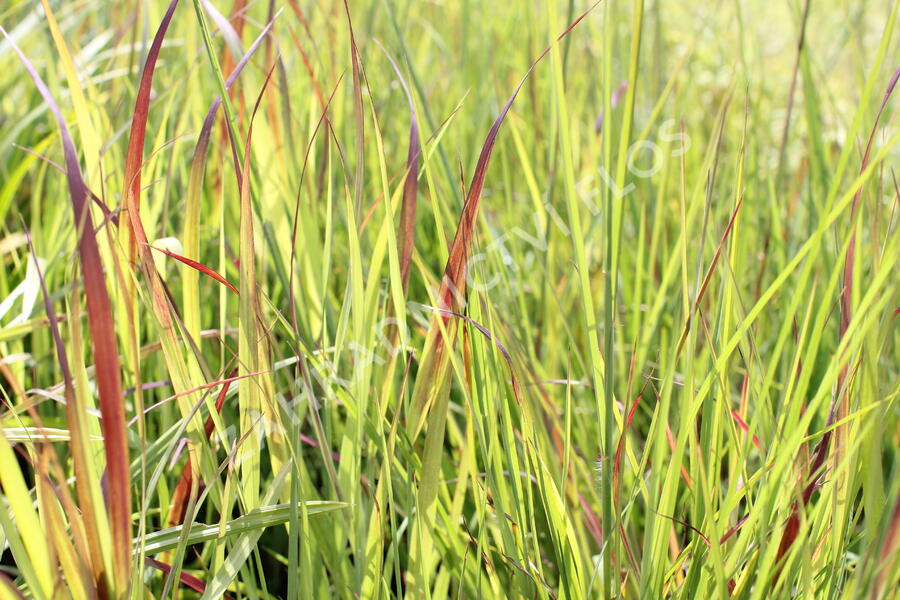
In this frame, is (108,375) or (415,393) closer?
(108,375)


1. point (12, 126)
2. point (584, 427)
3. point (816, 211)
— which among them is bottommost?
point (584, 427)

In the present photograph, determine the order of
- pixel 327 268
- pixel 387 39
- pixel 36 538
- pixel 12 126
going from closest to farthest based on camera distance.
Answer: pixel 36 538, pixel 327 268, pixel 12 126, pixel 387 39

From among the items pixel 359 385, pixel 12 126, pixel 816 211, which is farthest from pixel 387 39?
pixel 359 385

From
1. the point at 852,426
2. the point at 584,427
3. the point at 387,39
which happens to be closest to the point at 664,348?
the point at 584,427

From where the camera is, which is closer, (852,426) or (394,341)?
(852,426)

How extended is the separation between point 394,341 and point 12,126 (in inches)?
23.8

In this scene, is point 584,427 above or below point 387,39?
below

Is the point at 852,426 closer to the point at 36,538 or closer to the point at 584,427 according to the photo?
the point at 584,427

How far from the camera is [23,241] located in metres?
0.70

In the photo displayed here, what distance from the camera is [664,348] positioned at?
0.71 meters

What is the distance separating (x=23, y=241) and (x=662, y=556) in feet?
2.10

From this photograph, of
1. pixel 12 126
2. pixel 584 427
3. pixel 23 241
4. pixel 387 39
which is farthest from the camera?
pixel 387 39

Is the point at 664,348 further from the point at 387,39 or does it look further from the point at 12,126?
the point at 12,126

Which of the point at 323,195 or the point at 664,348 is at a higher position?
the point at 323,195
